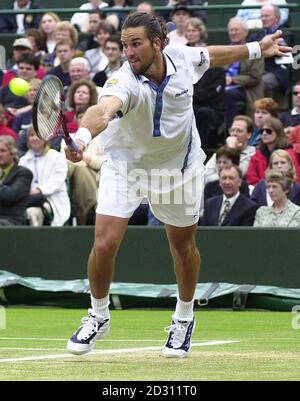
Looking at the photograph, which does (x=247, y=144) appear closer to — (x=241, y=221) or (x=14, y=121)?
(x=241, y=221)

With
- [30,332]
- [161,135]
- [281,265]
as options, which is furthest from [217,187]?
[161,135]

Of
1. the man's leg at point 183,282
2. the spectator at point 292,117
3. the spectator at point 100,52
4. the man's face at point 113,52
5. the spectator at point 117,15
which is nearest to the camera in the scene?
the man's leg at point 183,282

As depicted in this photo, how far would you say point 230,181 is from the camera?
12.5m

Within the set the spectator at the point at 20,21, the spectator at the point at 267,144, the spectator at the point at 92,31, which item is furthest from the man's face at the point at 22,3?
the spectator at the point at 267,144

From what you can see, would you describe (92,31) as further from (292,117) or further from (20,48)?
(292,117)

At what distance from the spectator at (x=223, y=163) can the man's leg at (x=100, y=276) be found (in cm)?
552

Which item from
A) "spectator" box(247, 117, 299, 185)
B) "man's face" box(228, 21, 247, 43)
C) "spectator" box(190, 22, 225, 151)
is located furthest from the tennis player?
"man's face" box(228, 21, 247, 43)

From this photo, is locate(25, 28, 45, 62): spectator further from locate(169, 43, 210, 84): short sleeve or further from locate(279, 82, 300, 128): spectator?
locate(169, 43, 210, 84): short sleeve

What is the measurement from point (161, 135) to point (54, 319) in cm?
402

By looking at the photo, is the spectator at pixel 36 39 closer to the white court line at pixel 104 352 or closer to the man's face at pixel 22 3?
the man's face at pixel 22 3

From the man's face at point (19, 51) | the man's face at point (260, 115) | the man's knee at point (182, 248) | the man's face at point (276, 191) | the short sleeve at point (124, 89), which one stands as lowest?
the man's face at point (276, 191)

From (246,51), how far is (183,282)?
5.48ft

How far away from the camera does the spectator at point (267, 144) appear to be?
13117 mm

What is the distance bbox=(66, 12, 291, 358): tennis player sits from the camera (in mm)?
6988
